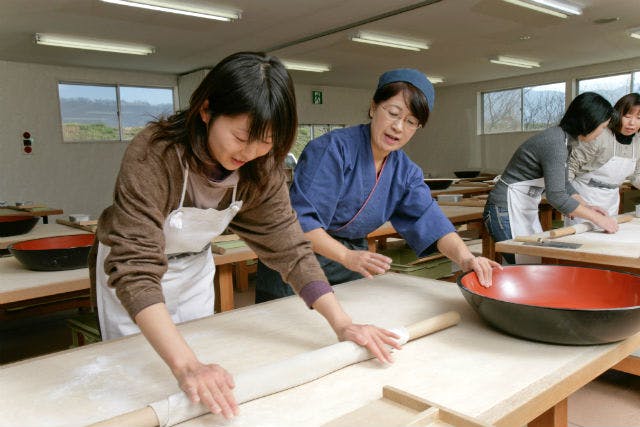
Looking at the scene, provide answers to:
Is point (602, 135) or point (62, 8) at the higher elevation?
point (62, 8)

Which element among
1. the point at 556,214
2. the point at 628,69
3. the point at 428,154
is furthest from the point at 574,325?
the point at 428,154

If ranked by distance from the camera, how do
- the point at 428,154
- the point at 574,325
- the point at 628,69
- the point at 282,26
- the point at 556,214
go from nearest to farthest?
the point at 574,325
the point at 556,214
the point at 282,26
the point at 628,69
the point at 428,154

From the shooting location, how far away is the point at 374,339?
926 millimetres

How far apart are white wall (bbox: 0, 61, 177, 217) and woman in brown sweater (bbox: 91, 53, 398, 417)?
7.21 m

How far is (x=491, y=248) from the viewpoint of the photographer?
3402 millimetres

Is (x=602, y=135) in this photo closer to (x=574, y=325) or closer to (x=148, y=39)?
(x=574, y=325)

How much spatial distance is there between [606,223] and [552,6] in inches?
149

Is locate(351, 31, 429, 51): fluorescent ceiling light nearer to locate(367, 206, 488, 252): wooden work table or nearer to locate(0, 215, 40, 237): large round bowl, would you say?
locate(367, 206, 488, 252): wooden work table

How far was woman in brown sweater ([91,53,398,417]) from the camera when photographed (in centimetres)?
84

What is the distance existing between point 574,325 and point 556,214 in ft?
16.4

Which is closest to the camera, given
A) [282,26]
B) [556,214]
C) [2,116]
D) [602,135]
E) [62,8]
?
[602,135]

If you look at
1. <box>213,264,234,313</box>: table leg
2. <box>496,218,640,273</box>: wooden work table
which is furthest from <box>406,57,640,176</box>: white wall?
<box>213,264,234,313</box>: table leg

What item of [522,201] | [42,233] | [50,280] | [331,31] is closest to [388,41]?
[331,31]

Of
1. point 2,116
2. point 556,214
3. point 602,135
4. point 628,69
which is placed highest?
point 628,69
